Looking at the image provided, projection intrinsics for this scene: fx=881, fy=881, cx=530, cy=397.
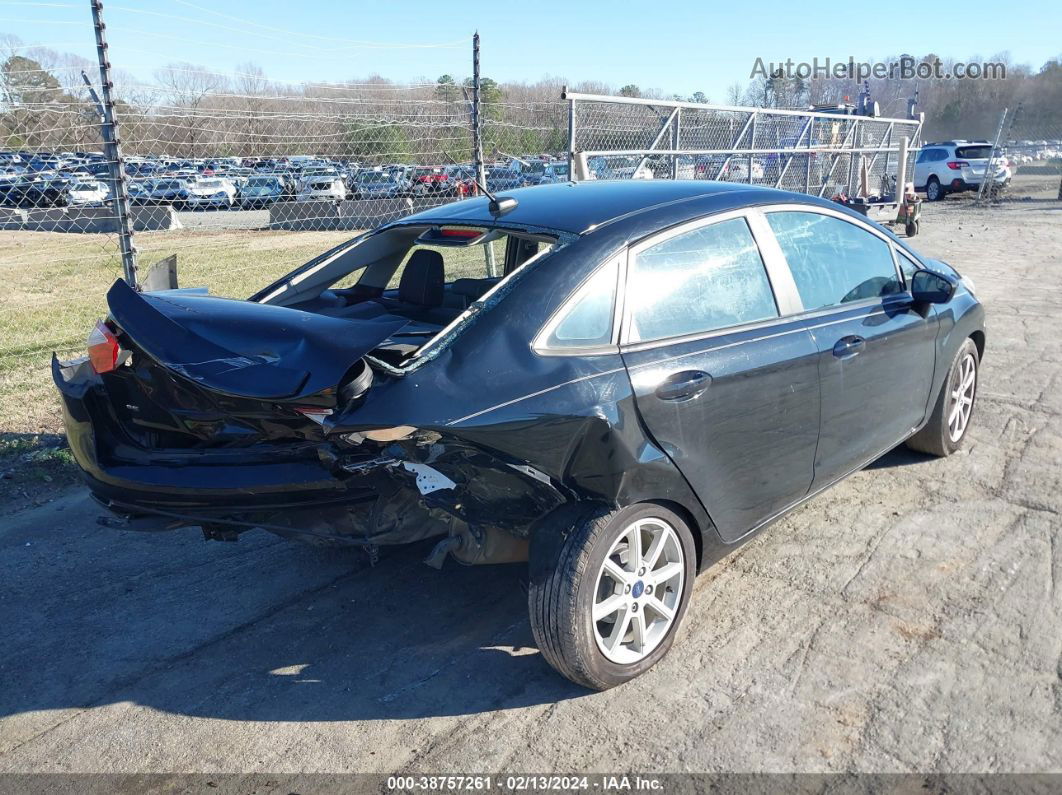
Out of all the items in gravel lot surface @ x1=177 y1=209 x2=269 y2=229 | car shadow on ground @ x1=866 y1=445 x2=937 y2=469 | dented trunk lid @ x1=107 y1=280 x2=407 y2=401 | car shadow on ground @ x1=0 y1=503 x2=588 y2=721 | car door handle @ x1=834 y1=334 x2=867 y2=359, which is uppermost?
dented trunk lid @ x1=107 y1=280 x2=407 y2=401

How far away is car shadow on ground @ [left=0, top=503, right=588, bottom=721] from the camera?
10.5 feet

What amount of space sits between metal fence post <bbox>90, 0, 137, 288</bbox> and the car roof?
3.22 m

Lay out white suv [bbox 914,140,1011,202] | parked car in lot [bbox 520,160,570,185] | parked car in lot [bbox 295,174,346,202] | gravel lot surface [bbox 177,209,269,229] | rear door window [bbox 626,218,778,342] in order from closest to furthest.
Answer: rear door window [bbox 626,218,778,342] → parked car in lot [bbox 520,160,570,185] → parked car in lot [bbox 295,174,346,202] → gravel lot surface [bbox 177,209,269,229] → white suv [bbox 914,140,1011,202]

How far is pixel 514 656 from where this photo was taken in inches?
136

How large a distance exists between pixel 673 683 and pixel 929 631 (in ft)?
3.56

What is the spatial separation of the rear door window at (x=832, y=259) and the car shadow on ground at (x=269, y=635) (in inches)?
75.3

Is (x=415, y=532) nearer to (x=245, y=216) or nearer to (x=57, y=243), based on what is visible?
(x=57, y=243)

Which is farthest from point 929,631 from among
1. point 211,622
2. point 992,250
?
point 992,250

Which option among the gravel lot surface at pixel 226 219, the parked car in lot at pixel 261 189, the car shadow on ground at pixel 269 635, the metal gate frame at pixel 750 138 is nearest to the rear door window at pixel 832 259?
the car shadow on ground at pixel 269 635

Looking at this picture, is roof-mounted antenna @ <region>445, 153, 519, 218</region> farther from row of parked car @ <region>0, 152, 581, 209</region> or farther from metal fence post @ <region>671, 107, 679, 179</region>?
metal fence post @ <region>671, 107, 679, 179</region>

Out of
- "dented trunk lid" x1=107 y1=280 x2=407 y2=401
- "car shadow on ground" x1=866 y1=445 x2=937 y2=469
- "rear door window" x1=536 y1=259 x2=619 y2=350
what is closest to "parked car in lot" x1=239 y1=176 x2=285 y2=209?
"car shadow on ground" x1=866 y1=445 x2=937 y2=469

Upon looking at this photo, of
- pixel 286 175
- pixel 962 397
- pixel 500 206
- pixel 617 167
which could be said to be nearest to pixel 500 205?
pixel 500 206

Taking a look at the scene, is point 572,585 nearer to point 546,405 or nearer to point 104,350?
point 546,405

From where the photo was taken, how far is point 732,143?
11711 millimetres
